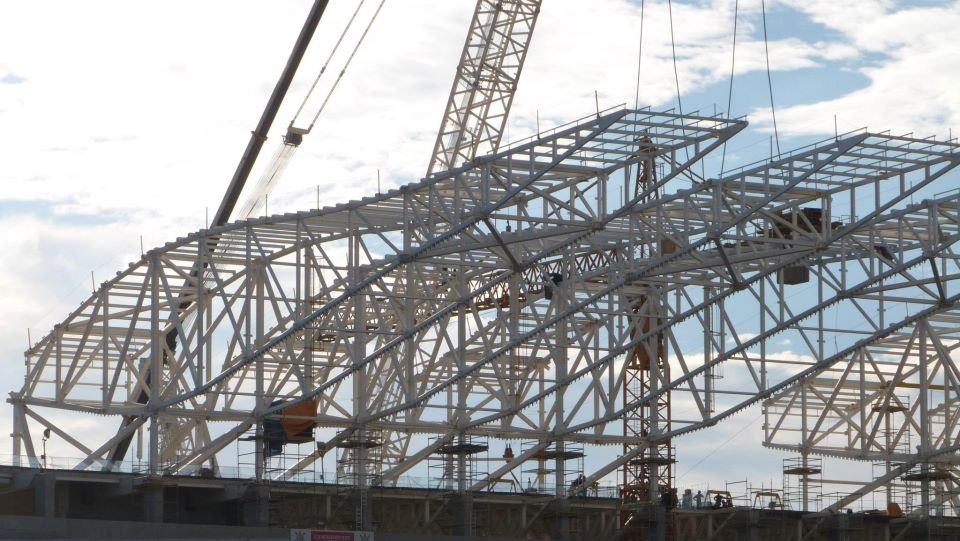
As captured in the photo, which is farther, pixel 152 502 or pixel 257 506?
pixel 257 506

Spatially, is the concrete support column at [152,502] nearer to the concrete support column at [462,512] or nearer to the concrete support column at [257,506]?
the concrete support column at [257,506]

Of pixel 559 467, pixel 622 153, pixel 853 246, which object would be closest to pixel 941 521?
pixel 559 467

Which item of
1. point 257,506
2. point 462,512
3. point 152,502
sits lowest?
point 462,512

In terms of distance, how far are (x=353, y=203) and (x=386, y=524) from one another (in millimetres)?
20595

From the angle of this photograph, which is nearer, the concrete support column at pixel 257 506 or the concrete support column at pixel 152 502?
the concrete support column at pixel 152 502

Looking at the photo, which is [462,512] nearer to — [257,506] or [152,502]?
[257,506]

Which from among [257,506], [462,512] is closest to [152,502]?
[257,506]

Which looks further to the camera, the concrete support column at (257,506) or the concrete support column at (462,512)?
the concrete support column at (462,512)

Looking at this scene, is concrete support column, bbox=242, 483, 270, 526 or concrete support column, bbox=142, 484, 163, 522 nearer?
concrete support column, bbox=142, 484, 163, 522

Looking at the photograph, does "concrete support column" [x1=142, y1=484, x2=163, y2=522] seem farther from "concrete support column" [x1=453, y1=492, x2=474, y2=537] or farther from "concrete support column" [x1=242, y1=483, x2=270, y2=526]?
"concrete support column" [x1=453, y1=492, x2=474, y2=537]

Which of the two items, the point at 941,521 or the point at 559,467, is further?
the point at 941,521

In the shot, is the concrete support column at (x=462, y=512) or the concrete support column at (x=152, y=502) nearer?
the concrete support column at (x=152, y=502)

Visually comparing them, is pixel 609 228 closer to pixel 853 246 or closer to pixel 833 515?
pixel 853 246

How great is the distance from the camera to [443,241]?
78.1 m
